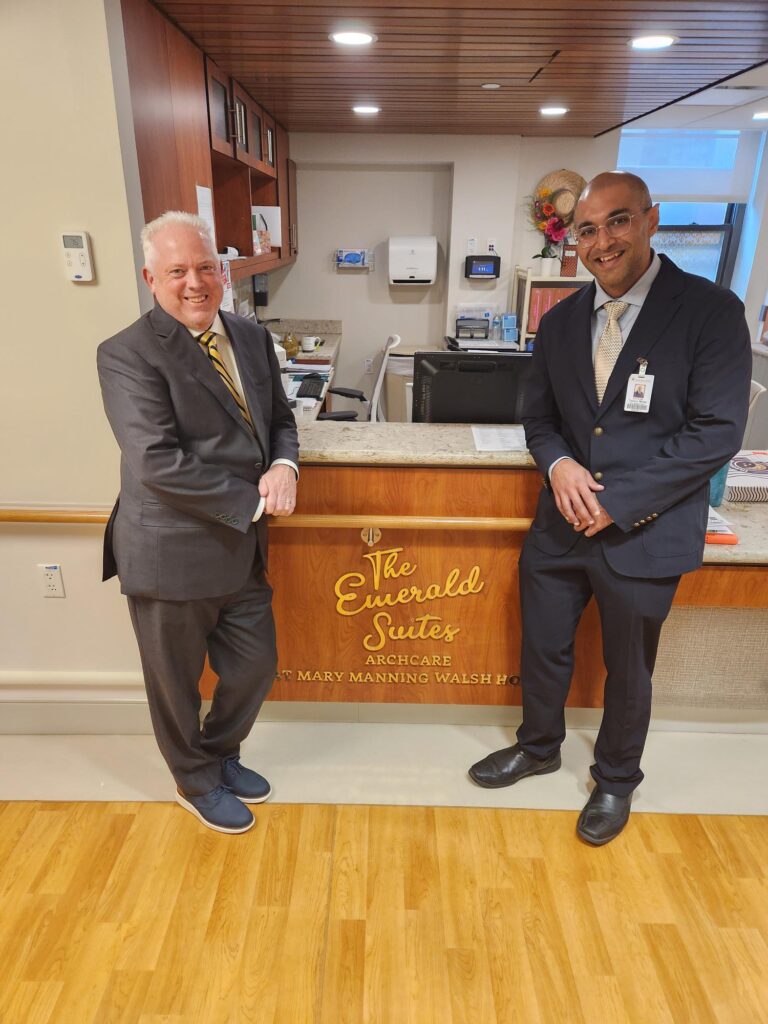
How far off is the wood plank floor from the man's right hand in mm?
971

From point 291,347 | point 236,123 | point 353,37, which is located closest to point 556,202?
point 291,347

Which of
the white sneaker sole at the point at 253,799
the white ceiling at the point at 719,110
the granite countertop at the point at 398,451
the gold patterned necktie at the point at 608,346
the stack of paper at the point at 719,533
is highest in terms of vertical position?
the white ceiling at the point at 719,110

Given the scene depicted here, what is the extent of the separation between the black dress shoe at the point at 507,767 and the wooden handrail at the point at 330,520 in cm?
75

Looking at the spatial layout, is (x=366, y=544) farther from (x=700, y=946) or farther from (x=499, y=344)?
(x=499, y=344)

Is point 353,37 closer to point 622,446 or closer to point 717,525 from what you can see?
point 622,446

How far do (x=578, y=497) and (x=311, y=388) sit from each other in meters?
2.50

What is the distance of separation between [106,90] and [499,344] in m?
3.84

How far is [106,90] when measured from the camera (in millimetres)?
1654

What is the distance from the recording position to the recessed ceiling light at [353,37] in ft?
7.56

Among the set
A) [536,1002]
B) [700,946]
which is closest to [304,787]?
[536,1002]

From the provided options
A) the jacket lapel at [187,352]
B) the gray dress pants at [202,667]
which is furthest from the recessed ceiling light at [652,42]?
the gray dress pants at [202,667]

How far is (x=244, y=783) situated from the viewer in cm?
207

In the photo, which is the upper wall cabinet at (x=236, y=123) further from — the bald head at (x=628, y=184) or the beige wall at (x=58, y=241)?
the bald head at (x=628, y=184)

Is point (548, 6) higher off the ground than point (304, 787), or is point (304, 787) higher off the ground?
point (548, 6)
